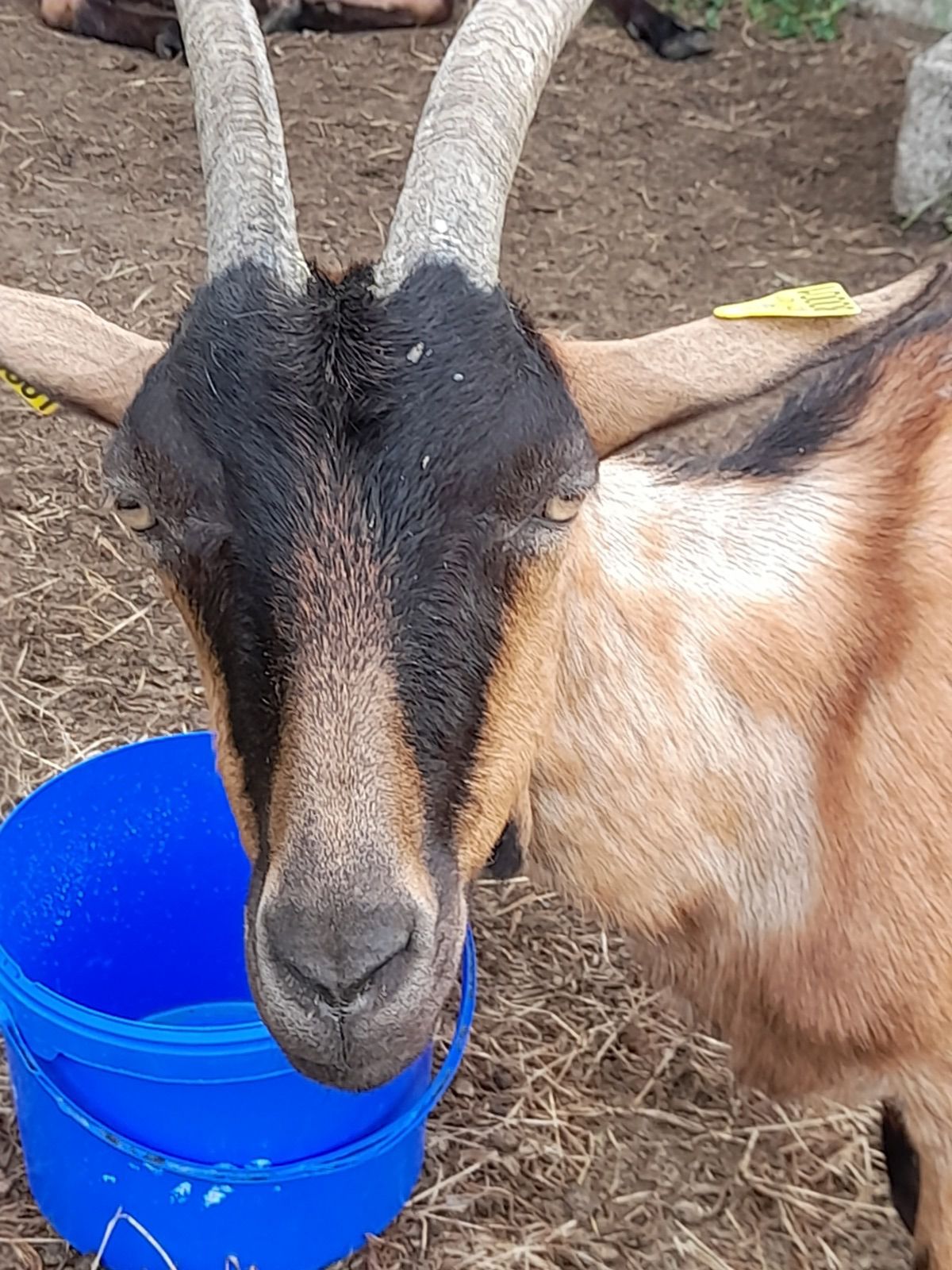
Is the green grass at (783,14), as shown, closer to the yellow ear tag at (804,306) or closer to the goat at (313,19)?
the goat at (313,19)

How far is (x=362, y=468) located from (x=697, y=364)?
474mm

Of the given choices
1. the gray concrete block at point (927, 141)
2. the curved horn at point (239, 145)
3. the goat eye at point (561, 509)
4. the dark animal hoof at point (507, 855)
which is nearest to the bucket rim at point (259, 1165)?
the dark animal hoof at point (507, 855)

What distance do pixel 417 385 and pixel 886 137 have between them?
5.61 metres

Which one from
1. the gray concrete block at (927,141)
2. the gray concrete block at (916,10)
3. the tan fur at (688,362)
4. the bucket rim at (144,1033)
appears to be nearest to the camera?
the tan fur at (688,362)

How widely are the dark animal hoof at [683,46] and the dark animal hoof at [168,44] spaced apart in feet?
7.43

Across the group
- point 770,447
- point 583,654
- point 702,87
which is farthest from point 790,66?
point 583,654

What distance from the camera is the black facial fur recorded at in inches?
66.7

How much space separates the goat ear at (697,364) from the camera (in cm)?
191

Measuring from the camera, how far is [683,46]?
7453 millimetres

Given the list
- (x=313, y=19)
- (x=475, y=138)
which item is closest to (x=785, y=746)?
(x=475, y=138)

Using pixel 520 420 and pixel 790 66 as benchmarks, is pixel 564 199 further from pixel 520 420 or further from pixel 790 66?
pixel 520 420

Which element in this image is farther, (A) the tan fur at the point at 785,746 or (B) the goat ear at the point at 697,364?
(A) the tan fur at the point at 785,746

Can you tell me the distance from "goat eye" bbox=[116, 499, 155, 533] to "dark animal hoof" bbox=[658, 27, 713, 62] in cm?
629

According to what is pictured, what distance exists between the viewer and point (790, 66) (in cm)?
739
